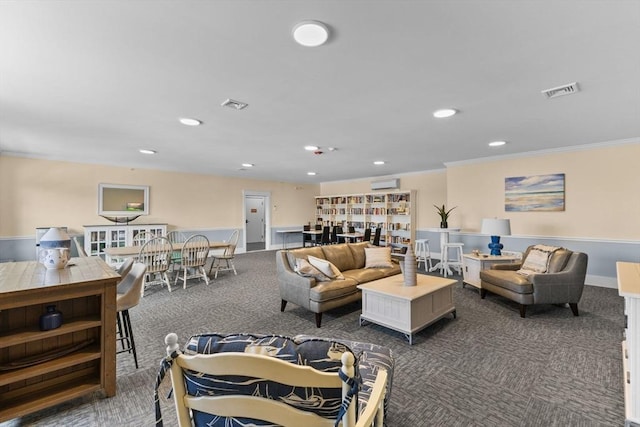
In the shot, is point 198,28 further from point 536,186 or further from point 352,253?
point 536,186

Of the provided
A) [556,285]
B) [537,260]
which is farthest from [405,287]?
[537,260]

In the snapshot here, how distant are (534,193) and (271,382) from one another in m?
5.98

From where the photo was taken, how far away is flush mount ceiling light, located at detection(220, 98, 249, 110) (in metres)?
2.74

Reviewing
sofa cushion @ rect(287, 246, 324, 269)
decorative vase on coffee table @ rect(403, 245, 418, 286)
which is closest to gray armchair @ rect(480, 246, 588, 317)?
decorative vase on coffee table @ rect(403, 245, 418, 286)

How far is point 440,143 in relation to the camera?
14.6 feet

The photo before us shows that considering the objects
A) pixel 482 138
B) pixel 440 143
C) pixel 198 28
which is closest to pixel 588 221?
pixel 482 138

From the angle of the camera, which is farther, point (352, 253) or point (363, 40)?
point (352, 253)

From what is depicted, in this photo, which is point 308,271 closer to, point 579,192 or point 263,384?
point 263,384

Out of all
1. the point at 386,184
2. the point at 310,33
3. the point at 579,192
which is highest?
the point at 310,33

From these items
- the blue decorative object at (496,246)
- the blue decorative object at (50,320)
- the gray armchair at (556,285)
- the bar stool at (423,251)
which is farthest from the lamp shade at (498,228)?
the blue decorative object at (50,320)

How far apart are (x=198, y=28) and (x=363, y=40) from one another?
39.3 inches

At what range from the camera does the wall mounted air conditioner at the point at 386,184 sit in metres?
8.14

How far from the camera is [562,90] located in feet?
8.14

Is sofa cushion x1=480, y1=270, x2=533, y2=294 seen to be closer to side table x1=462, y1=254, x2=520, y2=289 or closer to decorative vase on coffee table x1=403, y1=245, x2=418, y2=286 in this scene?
side table x1=462, y1=254, x2=520, y2=289
